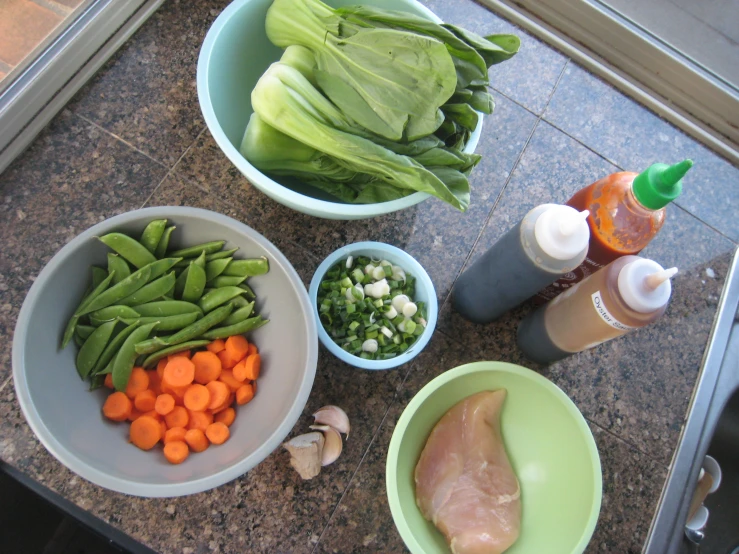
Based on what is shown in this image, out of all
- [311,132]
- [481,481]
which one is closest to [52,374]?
[311,132]

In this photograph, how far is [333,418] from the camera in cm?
85

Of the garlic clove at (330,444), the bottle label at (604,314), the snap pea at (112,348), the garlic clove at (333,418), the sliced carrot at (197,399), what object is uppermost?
the bottle label at (604,314)

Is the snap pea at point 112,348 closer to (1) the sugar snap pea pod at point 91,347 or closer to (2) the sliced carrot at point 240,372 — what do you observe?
(1) the sugar snap pea pod at point 91,347

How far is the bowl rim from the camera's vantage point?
66 cm

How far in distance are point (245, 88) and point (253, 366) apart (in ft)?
1.43

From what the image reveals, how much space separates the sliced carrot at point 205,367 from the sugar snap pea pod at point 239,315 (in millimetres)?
51

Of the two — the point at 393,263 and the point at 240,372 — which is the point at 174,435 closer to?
the point at 240,372

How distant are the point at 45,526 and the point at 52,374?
29 centimetres

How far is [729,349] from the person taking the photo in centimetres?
99

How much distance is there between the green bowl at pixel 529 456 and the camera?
759 millimetres

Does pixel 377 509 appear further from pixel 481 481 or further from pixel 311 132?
pixel 311 132

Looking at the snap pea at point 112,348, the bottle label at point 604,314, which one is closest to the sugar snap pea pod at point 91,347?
the snap pea at point 112,348

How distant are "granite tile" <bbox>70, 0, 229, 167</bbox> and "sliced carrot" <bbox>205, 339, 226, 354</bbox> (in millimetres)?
327

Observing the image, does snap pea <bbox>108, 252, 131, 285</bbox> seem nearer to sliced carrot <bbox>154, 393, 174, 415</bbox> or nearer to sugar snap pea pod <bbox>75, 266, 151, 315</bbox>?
sugar snap pea pod <bbox>75, 266, 151, 315</bbox>
